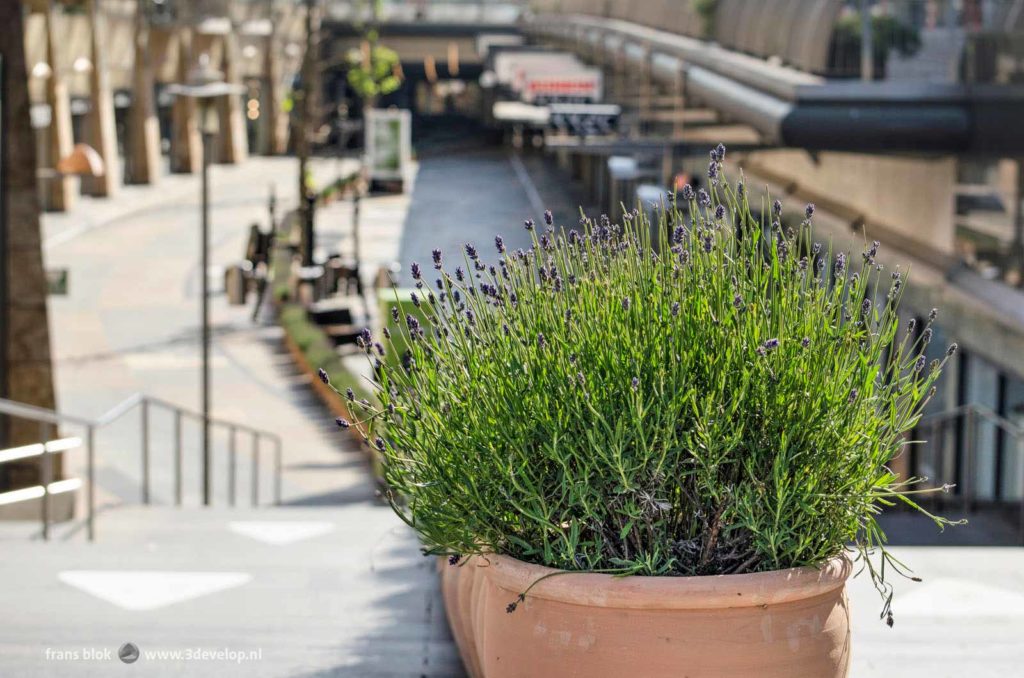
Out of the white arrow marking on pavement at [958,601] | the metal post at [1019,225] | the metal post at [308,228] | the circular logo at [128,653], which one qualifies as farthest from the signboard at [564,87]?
the circular logo at [128,653]

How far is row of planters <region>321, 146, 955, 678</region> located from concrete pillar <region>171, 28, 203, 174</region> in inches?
2036

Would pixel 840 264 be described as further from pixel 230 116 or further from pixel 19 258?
pixel 230 116

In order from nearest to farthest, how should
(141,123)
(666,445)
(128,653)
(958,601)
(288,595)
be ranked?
(666,445) → (128,653) → (958,601) → (288,595) → (141,123)

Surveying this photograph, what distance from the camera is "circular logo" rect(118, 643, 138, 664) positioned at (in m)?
4.71

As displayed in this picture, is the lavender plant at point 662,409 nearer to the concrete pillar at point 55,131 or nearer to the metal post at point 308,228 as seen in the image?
the metal post at point 308,228

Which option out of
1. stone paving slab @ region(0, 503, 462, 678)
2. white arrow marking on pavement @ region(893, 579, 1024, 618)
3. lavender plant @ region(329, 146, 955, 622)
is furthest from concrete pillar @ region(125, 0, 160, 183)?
lavender plant @ region(329, 146, 955, 622)

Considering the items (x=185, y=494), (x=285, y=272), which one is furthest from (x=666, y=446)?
(x=285, y=272)

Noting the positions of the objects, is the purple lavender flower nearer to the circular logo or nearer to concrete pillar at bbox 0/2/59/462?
the circular logo

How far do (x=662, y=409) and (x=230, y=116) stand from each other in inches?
2306

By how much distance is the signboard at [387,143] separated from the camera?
42125 millimetres

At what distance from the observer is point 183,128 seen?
5438 cm

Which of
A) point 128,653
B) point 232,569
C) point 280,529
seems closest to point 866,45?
point 280,529

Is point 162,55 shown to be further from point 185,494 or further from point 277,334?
point 185,494

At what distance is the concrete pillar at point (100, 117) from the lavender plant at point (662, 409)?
42751mm
